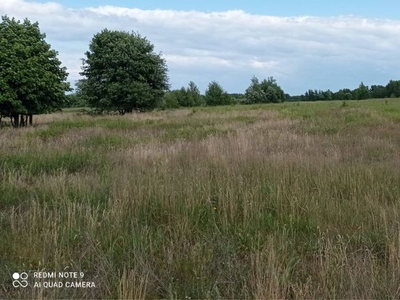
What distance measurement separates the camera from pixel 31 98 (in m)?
21.7

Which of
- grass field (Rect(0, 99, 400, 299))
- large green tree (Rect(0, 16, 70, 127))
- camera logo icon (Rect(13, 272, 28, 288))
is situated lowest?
camera logo icon (Rect(13, 272, 28, 288))

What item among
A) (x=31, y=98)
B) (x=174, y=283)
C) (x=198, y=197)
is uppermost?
(x=31, y=98)

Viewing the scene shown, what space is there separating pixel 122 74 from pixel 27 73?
17.0m

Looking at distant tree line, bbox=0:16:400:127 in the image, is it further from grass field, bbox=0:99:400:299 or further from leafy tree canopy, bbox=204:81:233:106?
grass field, bbox=0:99:400:299

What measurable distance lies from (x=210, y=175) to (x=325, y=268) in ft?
11.5

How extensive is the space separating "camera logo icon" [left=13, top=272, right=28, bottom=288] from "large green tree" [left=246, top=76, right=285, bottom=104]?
85.0m

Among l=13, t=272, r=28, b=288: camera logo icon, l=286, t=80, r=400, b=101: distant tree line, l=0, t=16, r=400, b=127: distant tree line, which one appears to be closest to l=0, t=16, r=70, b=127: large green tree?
l=0, t=16, r=400, b=127: distant tree line

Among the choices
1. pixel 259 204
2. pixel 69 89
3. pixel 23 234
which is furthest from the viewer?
pixel 69 89

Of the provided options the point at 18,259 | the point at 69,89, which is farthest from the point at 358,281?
the point at 69,89

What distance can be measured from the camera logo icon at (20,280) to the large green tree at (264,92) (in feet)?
279

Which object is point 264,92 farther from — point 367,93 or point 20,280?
point 20,280

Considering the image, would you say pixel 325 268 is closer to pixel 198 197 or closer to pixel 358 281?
pixel 358 281

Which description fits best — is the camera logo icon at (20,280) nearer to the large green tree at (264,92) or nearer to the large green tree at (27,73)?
the large green tree at (27,73)

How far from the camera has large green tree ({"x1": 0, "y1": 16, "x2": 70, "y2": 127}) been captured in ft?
68.7
